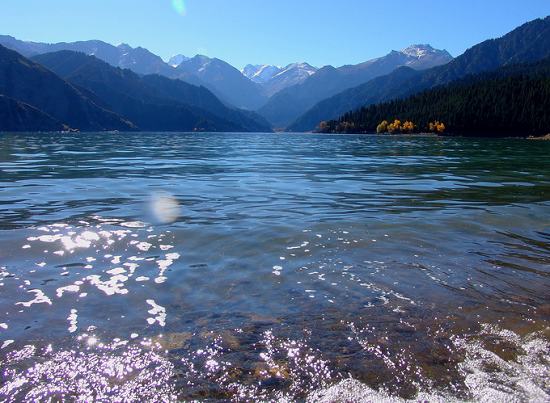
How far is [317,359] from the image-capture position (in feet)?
21.9

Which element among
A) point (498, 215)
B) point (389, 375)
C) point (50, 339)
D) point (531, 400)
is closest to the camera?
point (531, 400)

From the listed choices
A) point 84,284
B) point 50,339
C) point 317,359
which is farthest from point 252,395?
point 84,284

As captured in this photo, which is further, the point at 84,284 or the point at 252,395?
the point at 84,284

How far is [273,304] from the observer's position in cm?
892

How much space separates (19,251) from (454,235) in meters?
14.1

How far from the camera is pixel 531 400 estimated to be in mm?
5609

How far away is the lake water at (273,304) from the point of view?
610 centimetres

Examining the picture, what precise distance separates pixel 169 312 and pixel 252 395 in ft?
10.6

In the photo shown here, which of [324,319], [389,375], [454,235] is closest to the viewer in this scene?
[389,375]

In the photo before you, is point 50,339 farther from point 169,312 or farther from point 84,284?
point 84,284

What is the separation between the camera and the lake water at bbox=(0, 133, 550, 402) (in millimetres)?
6102

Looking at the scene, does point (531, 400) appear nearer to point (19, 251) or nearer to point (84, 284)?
point (84, 284)

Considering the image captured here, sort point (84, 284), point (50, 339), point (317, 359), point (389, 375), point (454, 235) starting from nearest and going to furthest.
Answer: point (389, 375) < point (317, 359) < point (50, 339) < point (84, 284) < point (454, 235)

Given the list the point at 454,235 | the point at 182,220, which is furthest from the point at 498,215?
the point at 182,220
